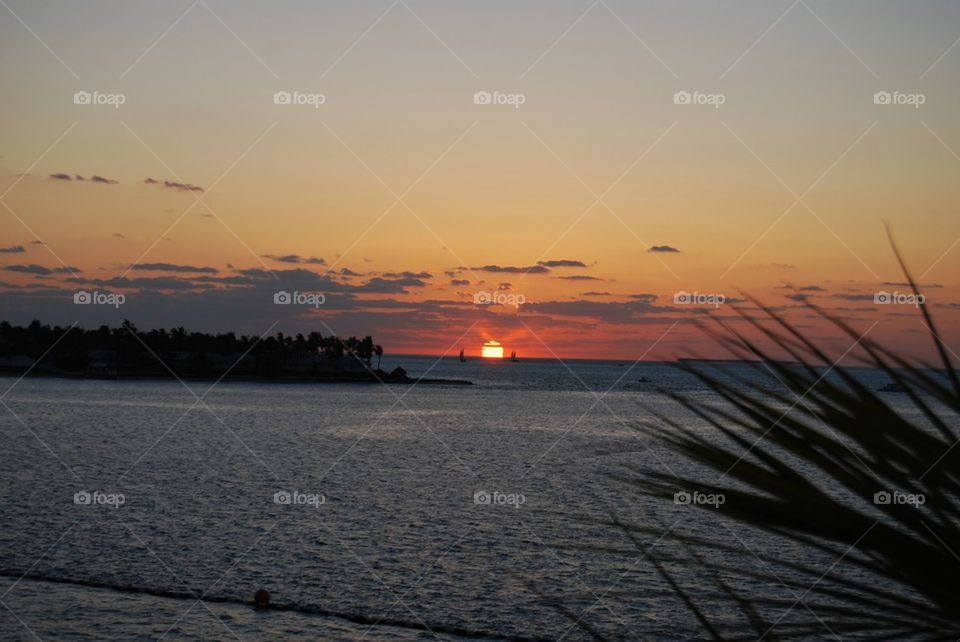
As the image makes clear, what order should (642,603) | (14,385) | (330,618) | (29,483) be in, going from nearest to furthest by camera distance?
(330,618) < (642,603) < (29,483) < (14,385)

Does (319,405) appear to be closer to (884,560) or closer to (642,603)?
(642,603)

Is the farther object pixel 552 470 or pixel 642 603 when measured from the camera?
pixel 552 470

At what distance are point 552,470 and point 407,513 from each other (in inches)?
728

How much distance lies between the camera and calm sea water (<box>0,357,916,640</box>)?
76.1ft

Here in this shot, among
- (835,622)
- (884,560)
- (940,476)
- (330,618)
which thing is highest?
(940,476)

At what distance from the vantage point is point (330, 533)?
35.9 meters

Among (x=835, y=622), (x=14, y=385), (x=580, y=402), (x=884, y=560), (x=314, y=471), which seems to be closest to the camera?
(x=884, y=560)

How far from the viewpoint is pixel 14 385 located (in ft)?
546

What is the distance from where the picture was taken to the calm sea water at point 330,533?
23.2 metres

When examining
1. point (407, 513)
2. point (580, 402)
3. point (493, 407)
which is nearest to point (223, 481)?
point (407, 513)

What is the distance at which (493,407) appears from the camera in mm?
119688

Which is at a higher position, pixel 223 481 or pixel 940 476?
pixel 940 476

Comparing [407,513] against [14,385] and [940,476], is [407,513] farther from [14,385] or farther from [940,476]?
[14,385]

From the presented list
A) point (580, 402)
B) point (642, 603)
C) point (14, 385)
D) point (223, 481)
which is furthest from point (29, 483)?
point (14, 385)
